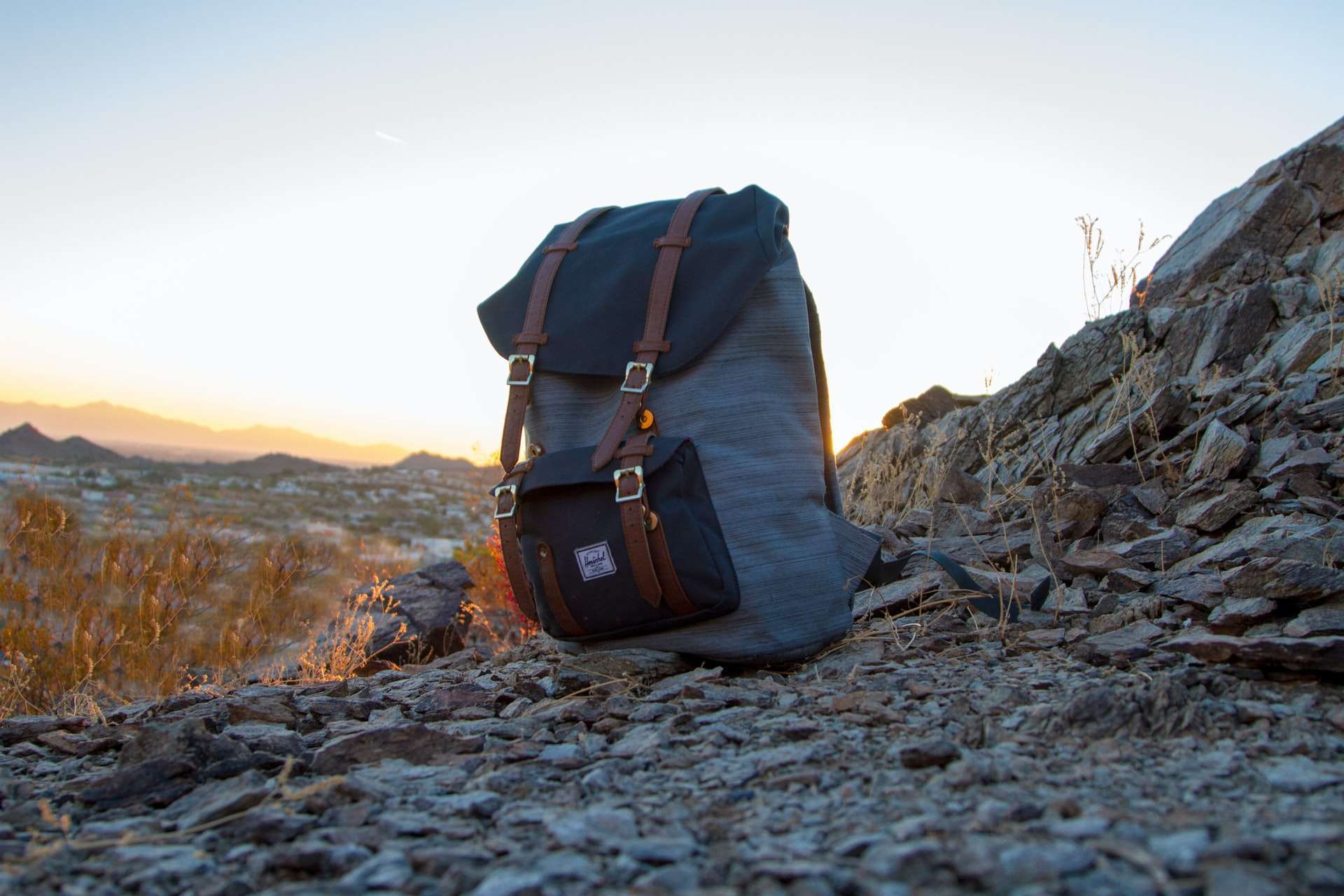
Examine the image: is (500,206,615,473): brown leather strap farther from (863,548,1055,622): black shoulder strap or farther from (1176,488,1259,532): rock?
(1176,488,1259,532): rock

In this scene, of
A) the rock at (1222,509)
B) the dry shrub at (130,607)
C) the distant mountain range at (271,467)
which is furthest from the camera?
the distant mountain range at (271,467)

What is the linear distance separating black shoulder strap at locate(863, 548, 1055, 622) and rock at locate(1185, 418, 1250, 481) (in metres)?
1.12

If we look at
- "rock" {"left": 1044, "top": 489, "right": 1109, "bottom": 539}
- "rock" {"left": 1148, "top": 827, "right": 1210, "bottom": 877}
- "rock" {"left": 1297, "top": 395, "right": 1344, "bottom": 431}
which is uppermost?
"rock" {"left": 1297, "top": 395, "right": 1344, "bottom": 431}

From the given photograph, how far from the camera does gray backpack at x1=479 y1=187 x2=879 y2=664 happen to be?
107 inches

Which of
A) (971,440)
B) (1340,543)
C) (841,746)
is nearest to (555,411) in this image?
(841,746)

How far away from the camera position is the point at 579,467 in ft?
9.04

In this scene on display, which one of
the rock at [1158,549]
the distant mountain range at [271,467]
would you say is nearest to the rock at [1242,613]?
the rock at [1158,549]

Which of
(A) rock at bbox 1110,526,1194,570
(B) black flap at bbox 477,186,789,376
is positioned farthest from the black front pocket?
(A) rock at bbox 1110,526,1194,570

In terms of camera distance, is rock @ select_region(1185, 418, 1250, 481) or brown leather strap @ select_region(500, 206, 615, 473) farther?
rock @ select_region(1185, 418, 1250, 481)

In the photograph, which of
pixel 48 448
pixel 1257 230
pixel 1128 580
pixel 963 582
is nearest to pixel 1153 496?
pixel 1128 580

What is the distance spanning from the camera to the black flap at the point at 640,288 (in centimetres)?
278

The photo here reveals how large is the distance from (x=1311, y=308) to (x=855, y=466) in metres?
2.63

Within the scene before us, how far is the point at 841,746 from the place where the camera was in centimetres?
202

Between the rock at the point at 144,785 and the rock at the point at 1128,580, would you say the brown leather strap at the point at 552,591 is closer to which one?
the rock at the point at 144,785
